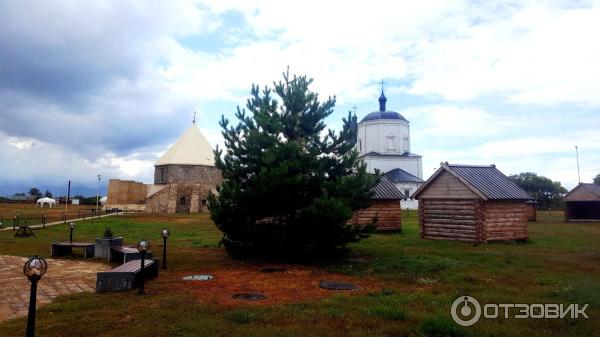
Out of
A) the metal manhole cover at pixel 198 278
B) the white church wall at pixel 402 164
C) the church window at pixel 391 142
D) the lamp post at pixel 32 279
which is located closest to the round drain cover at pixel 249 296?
the metal manhole cover at pixel 198 278

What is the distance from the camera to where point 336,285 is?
9641mm

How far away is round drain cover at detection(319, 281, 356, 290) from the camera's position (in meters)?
9.32

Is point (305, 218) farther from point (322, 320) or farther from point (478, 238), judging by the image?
point (478, 238)

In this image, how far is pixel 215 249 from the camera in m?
16.5

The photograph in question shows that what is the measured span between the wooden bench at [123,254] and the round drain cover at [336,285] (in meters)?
5.23

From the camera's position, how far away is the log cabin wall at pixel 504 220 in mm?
18562

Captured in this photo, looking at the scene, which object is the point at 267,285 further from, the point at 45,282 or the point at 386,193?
the point at 386,193

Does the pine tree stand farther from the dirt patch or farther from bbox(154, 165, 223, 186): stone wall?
bbox(154, 165, 223, 186): stone wall

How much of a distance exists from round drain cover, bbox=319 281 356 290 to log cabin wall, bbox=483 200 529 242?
11.2 metres

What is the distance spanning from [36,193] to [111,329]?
120957mm

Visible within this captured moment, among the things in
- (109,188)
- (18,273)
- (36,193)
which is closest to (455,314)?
(18,273)

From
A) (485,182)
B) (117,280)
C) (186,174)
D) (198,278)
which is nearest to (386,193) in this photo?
(485,182)

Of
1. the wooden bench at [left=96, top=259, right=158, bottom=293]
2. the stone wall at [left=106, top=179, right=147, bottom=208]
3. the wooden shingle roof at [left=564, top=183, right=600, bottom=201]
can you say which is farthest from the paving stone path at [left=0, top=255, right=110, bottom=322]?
the stone wall at [left=106, top=179, right=147, bottom=208]

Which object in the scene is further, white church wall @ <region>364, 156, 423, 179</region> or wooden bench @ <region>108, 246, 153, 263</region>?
white church wall @ <region>364, 156, 423, 179</region>
